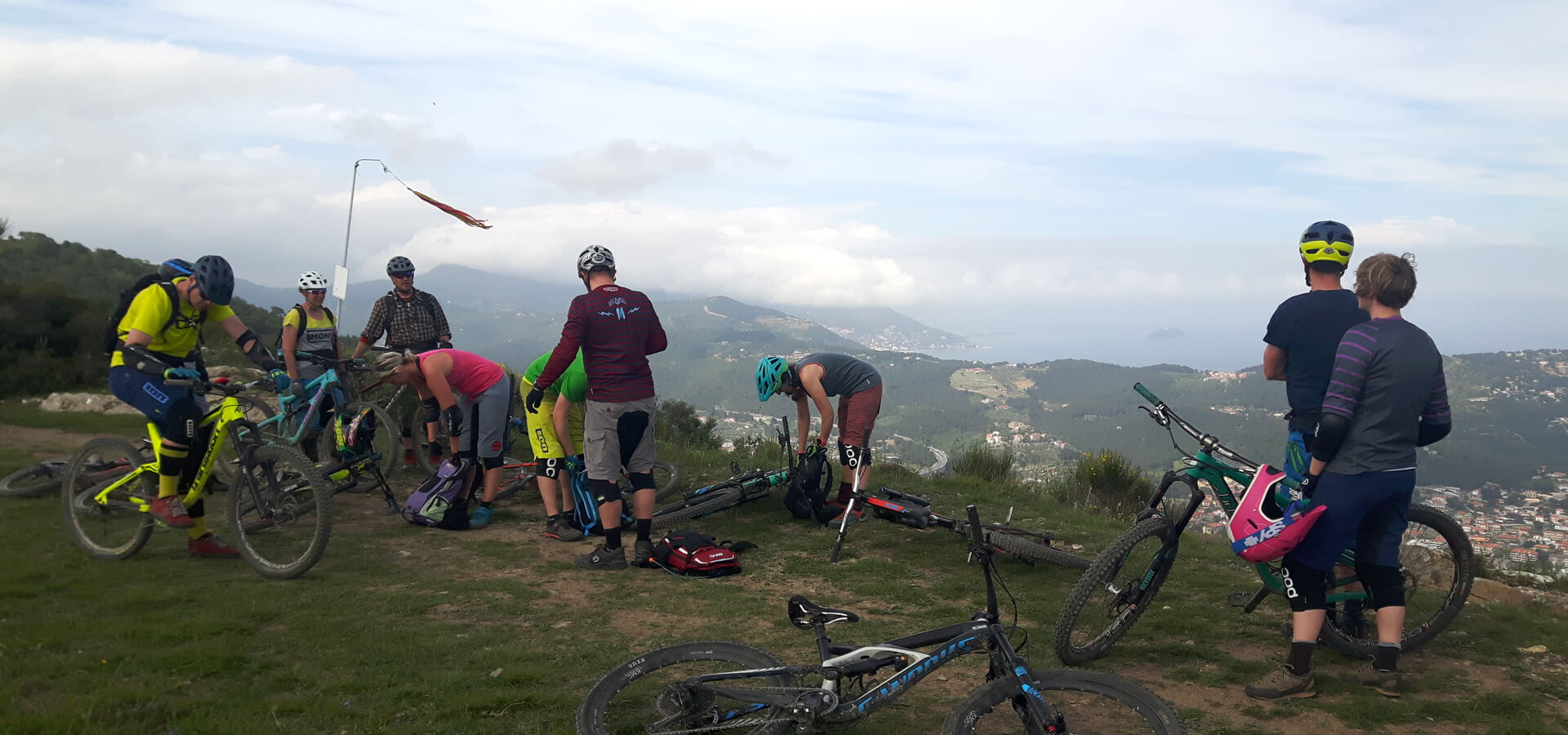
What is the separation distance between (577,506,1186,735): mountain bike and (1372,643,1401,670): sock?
6.55 ft

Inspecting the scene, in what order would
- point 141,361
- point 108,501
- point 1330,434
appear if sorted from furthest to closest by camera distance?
point 108,501 → point 141,361 → point 1330,434

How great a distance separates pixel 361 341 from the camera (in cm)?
969

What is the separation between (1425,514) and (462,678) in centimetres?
597

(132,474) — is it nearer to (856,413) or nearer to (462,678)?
(462,678)

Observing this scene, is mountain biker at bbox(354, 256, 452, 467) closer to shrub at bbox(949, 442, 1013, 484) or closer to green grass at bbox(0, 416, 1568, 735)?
green grass at bbox(0, 416, 1568, 735)

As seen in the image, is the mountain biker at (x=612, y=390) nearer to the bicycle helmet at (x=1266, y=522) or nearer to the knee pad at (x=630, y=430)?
the knee pad at (x=630, y=430)

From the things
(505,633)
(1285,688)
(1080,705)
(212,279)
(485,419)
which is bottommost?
(505,633)

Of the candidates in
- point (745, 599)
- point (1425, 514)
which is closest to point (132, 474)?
point (745, 599)

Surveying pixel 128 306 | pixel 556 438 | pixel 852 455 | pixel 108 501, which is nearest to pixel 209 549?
pixel 108 501

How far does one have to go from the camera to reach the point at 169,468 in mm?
6387

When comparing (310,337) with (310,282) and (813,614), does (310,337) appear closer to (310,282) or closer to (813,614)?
(310,282)

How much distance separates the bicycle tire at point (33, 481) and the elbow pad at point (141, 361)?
9.79ft

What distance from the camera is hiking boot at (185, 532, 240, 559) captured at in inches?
263

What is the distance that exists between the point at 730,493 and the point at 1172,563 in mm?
4699
